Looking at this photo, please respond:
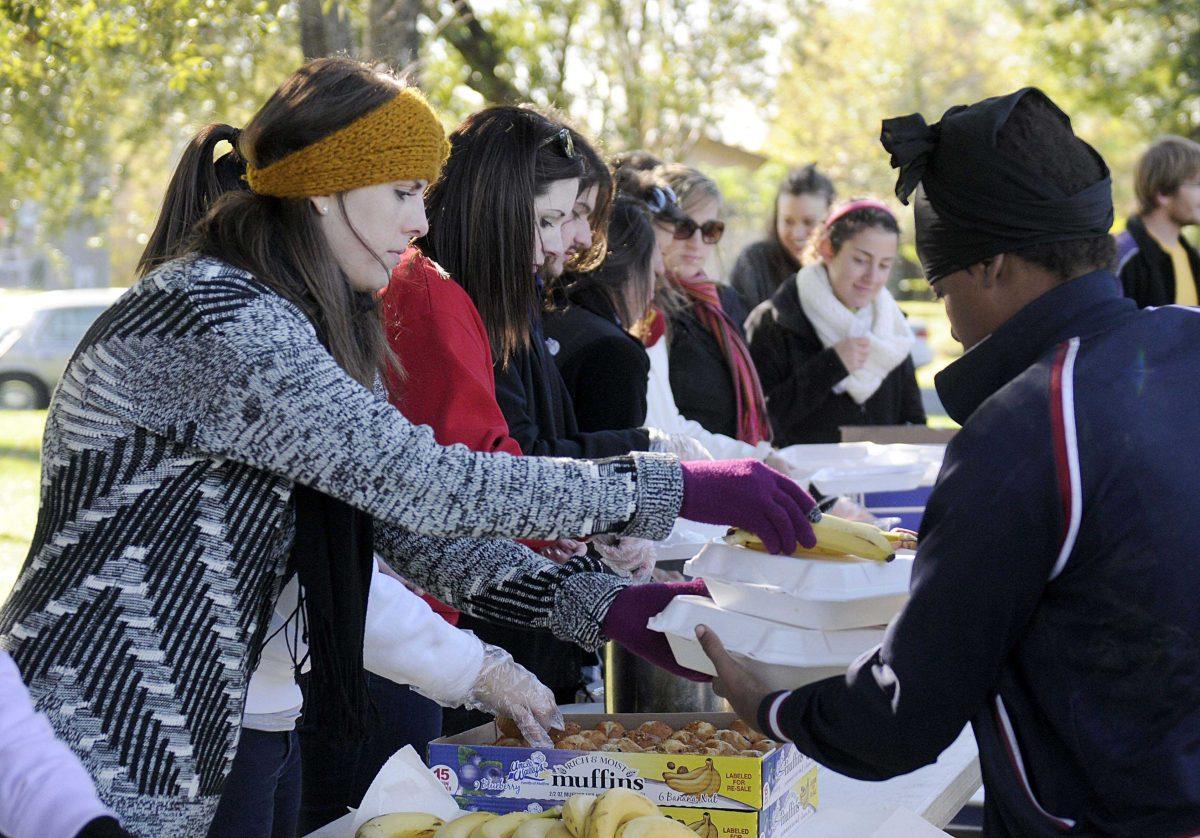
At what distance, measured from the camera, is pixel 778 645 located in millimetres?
1724

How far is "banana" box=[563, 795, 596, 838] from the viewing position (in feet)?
5.62

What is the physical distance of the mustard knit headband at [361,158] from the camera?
1.68 m

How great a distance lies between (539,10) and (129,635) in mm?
7569

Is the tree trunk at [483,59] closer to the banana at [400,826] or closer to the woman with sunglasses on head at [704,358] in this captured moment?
the woman with sunglasses on head at [704,358]

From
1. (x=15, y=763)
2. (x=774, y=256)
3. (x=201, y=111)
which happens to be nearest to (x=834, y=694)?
(x=15, y=763)

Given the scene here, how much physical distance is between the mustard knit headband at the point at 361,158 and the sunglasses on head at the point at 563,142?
30.5 inches

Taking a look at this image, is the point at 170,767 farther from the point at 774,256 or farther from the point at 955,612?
the point at 774,256

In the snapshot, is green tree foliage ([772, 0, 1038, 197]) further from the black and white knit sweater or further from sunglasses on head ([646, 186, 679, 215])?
the black and white knit sweater

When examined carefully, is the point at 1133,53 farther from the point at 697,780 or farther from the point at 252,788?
the point at 252,788

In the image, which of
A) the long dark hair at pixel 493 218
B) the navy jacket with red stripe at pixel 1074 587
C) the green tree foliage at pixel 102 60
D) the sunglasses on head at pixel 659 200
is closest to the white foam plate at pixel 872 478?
the sunglasses on head at pixel 659 200

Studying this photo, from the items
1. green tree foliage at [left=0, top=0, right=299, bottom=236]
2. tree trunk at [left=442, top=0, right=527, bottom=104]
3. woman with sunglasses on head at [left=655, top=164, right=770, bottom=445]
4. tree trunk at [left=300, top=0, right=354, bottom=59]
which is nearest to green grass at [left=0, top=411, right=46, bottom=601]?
green tree foliage at [left=0, top=0, right=299, bottom=236]

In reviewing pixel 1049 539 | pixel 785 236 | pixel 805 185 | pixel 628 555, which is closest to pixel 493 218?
pixel 628 555

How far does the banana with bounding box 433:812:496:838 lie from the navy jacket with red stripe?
0.64 m

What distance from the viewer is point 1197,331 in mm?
1403
